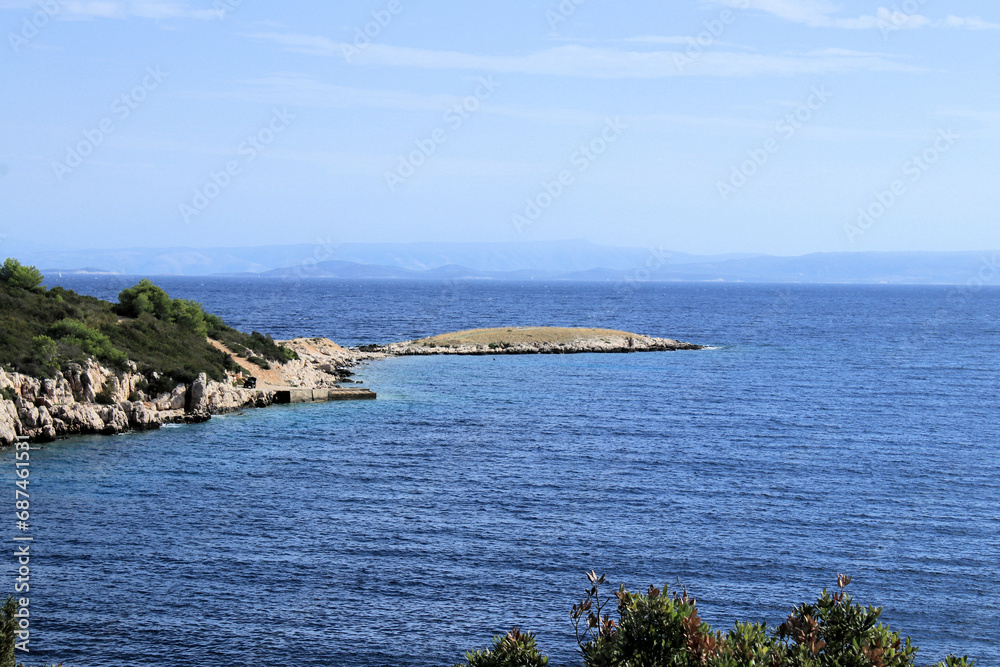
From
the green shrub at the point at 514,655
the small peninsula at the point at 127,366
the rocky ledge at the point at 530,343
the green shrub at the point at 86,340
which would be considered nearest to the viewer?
the green shrub at the point at 514,655

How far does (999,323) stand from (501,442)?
5995 inches

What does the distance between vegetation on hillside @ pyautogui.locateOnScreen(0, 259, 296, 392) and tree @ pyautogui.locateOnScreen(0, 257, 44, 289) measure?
0.06 meters

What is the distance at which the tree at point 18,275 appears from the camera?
59.0 meters

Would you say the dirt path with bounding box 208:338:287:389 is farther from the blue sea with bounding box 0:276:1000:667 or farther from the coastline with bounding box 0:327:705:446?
the blue sea with bounding box 0:276:1000:667

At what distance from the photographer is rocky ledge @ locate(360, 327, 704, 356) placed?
98.6m

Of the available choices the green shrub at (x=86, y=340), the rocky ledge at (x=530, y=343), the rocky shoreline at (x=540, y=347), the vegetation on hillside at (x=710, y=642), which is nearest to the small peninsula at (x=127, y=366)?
the green shrub at (x=86, y=340)

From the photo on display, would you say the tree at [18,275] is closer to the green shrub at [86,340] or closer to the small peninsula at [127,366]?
the small peninsula at [127,366]

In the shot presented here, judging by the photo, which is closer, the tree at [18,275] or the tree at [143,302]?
the tree at [18,275]

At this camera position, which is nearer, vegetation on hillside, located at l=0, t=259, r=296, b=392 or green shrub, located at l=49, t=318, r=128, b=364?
vegetation on hillside, located at l=0, t=259, r=296, b=392

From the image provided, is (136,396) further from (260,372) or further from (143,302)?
(260,372)

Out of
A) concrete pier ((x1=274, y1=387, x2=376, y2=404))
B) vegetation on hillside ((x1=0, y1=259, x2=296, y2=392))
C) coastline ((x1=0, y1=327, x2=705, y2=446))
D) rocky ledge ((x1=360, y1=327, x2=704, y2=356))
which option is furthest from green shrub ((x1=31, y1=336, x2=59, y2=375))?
rocky ledge ((x1=360, y1=327, x2=704, y2=356))

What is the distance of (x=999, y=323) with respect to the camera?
168 m

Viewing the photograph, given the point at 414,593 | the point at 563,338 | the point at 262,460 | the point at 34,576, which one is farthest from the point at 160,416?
the point at 563,338

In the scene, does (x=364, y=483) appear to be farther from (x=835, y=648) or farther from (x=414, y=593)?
(x=835, y=648)
